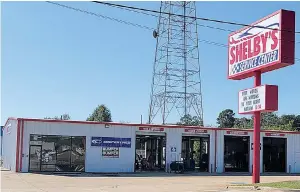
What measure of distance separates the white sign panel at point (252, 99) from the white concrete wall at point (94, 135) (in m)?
12.1

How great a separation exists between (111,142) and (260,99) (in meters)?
14.4

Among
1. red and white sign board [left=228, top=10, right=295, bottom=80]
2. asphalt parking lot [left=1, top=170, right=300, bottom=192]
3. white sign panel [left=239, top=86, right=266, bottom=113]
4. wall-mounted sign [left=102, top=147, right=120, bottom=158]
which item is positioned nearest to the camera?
asphalt parking lot [left=1, top=170, right=300, bottom=192]

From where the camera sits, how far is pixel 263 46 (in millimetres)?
23766

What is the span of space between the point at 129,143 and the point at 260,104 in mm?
14238

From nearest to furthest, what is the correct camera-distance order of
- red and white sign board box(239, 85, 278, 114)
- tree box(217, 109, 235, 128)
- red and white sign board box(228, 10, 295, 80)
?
red and white sign board box(228, 10, 295, 80) < red and white sign board box(239, 85, 278, 114) < tree box(217, 109, 235, 128)

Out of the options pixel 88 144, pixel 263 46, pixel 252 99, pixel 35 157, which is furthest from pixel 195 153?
pixel 263 46

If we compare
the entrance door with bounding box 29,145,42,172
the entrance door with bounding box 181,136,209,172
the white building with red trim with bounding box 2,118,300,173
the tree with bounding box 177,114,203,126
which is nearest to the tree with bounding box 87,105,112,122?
the tree with bounding box 177,114,203,126

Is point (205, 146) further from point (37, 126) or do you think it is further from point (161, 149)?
point (37, 126)

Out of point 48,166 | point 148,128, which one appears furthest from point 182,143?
point 48,166

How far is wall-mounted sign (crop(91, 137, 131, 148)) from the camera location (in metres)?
34.6

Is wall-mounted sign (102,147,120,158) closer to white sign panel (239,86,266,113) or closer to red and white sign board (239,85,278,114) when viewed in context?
white sign panel (239,86,266,113)

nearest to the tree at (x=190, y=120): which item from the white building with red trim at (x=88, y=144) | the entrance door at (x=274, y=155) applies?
the entrance door at (x=274, y=155)

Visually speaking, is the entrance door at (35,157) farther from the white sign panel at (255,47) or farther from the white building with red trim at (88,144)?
the white sign panel at (255,47)

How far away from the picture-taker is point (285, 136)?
41656 mm
